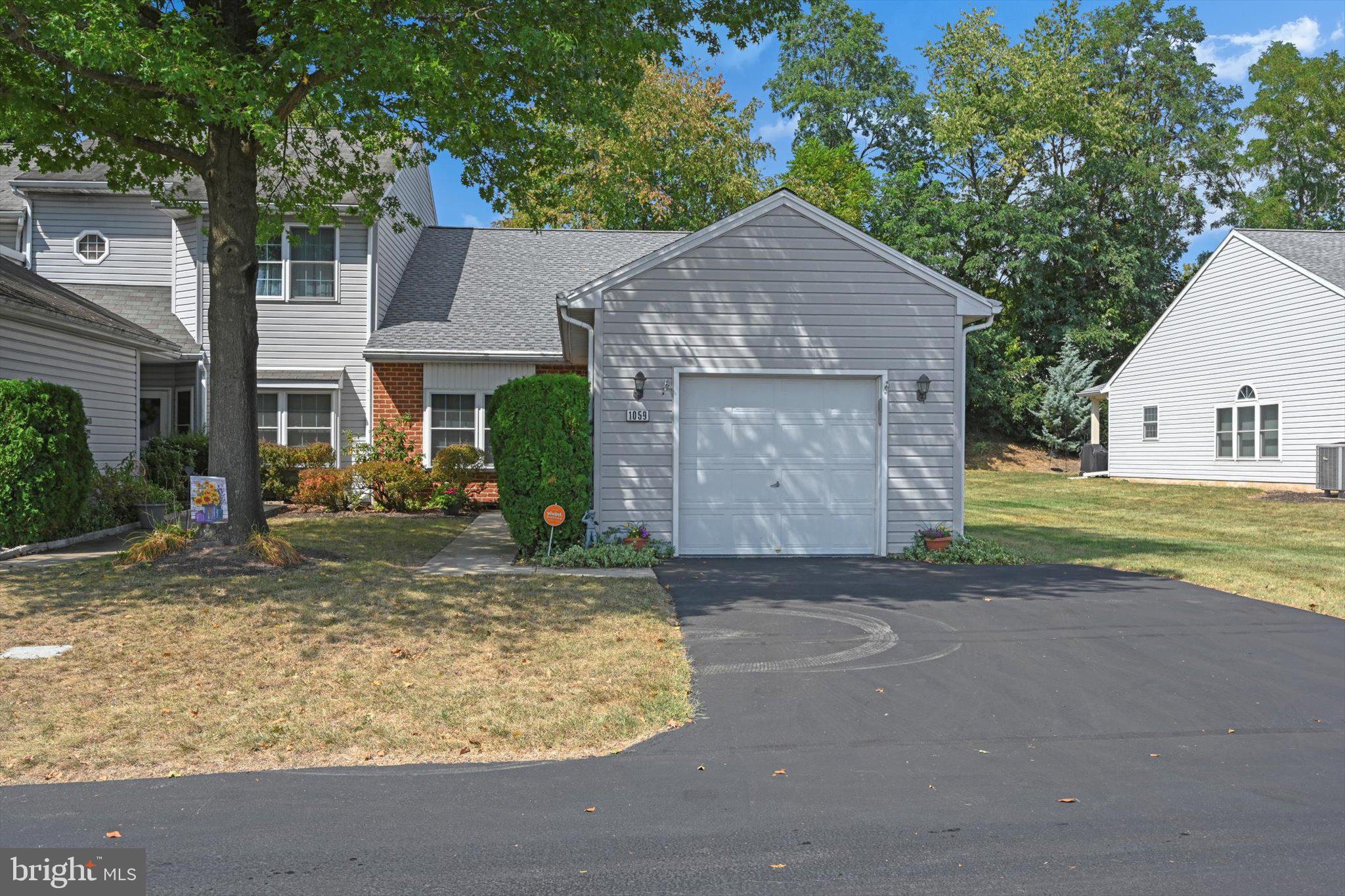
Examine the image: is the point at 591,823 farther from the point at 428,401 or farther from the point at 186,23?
the point at 428,401

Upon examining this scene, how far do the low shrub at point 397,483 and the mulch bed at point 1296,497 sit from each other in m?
17.7

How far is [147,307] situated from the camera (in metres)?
18.5

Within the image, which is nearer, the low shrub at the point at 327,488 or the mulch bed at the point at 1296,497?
the low shrub at the point at 327,488

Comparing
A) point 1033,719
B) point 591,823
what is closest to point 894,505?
point 1033,719

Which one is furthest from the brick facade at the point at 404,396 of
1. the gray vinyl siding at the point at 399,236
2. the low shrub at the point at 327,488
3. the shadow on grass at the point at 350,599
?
the shadow on grass at the point at 350,599

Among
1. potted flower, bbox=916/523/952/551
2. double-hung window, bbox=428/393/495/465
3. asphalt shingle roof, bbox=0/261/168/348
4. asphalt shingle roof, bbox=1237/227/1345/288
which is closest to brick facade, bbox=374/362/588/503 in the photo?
double-hung window, bbox=428/393/495/465

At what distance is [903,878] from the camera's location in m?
3.46

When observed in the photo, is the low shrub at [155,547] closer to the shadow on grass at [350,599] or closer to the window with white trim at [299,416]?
the shadow on grass at [350,599]

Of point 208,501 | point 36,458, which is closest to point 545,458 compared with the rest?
point 208,501

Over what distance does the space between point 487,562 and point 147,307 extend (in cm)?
1210

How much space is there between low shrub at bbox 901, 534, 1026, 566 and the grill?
12263 millimetres

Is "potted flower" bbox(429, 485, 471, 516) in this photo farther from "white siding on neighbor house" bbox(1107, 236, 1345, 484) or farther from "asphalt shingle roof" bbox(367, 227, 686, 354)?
"white siding on neighbor house" bbox(1107, 236, 1345, 484)

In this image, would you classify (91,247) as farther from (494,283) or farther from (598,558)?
(598,558)

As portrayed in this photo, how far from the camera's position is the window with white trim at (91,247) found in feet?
61.5
